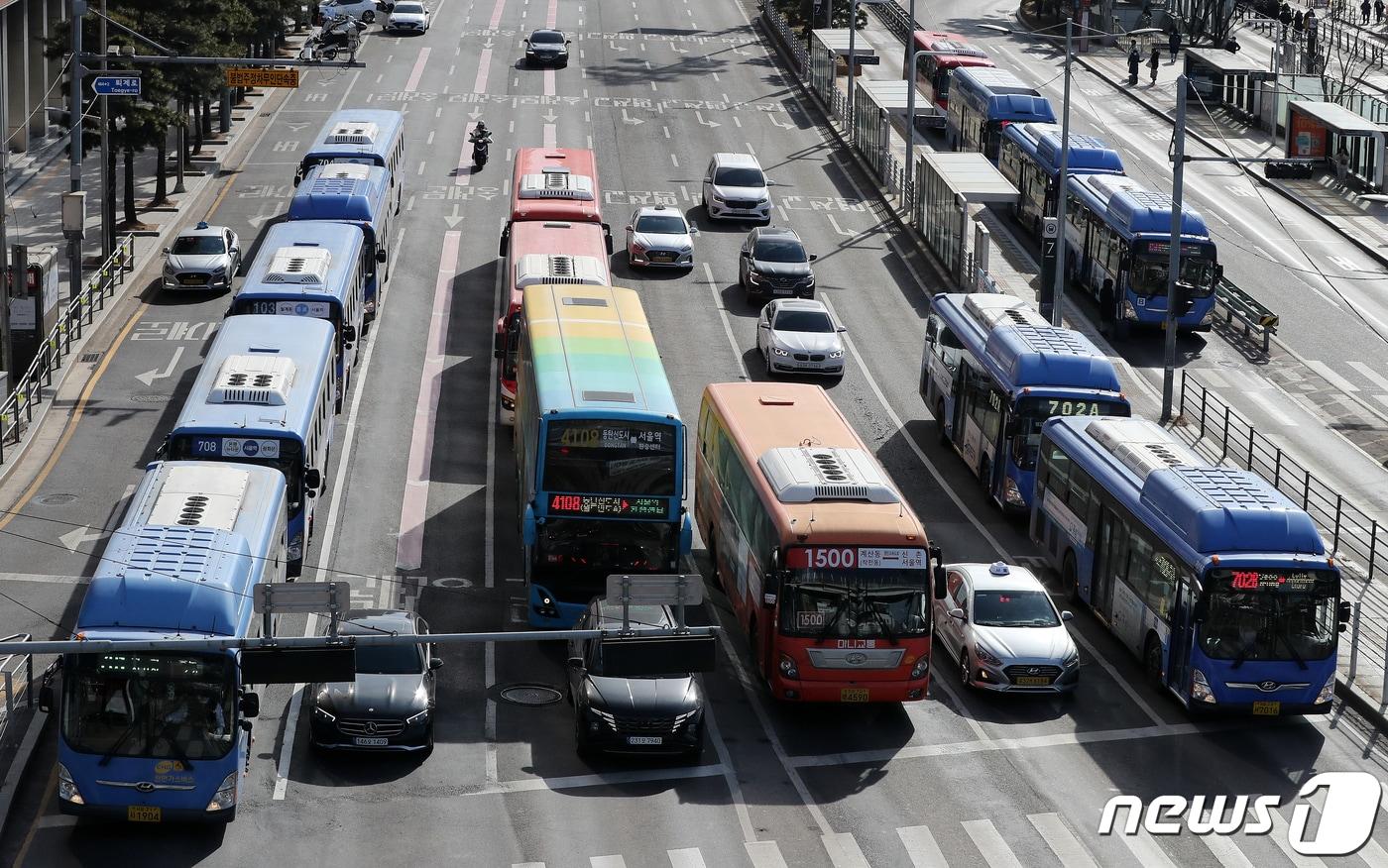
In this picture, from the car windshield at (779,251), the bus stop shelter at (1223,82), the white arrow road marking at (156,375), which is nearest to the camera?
the white arrow road marking at (156,375)

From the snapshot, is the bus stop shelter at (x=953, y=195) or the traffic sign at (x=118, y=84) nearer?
the traffic sign at (x=118, y=84)

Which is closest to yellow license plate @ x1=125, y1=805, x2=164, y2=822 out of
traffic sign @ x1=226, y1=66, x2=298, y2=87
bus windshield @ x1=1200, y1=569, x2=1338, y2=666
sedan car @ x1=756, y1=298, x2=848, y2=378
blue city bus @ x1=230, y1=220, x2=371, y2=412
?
bus windshield @ x1=1200, y1=569, x2=1338, y2=666

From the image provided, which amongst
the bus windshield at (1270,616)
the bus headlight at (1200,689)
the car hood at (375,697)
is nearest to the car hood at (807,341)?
the bus headlight at (1200,689)

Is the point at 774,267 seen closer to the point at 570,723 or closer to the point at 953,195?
the point at 953,195

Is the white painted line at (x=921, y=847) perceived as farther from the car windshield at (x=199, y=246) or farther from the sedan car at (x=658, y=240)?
the car windshield at (x=199, y=246)

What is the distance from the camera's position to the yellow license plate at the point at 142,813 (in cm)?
2388

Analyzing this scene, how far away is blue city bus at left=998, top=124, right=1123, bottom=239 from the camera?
5597cm

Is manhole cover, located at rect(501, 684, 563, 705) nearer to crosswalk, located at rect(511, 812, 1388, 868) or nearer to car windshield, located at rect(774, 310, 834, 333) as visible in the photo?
crosswalk, located at rect(511, 812, 1388, 868)

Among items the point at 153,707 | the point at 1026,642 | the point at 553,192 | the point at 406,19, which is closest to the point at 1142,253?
the point at 553,192

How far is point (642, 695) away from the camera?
2750 cm

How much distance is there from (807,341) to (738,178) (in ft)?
52.0

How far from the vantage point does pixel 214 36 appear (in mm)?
61750

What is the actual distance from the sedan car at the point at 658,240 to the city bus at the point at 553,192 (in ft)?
4.45

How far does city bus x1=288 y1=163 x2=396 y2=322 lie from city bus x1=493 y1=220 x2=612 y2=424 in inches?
154
